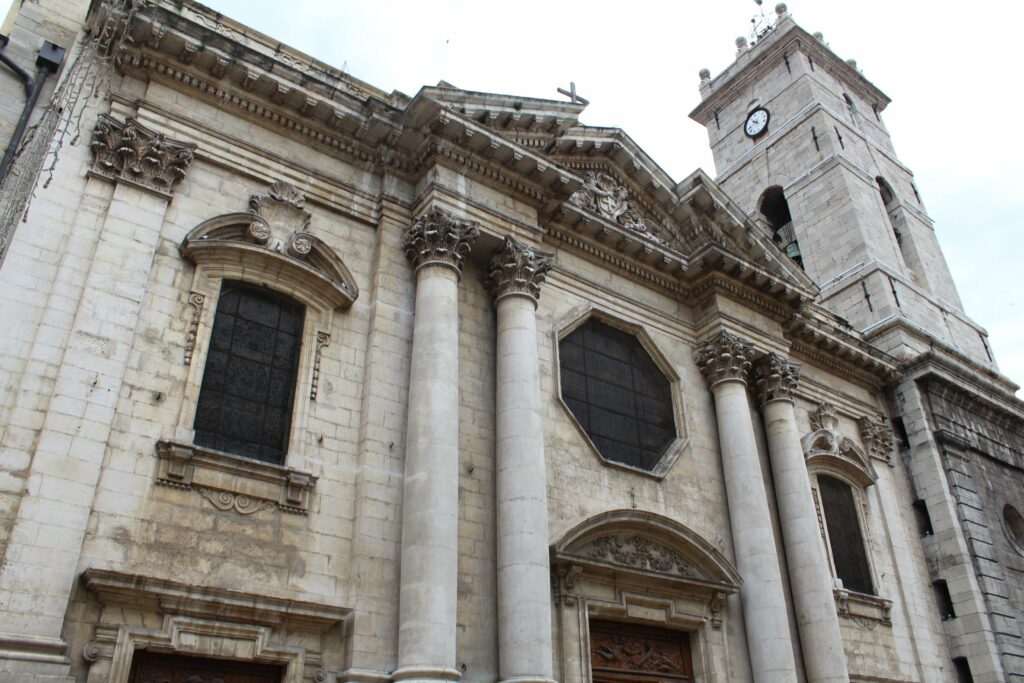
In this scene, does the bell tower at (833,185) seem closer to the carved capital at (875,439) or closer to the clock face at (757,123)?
the clock face at (757,123)

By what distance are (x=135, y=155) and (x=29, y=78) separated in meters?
2.05

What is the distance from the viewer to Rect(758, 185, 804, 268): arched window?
26031 millimetres

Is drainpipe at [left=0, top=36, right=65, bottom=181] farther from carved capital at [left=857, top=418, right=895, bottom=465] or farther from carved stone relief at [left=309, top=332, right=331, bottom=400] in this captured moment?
carved capital at [left=857, top=418, right=895, bottom=465]

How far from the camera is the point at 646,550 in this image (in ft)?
41.6

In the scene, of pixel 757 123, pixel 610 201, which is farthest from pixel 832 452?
pixel 757 123

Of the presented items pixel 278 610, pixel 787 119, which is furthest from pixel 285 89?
pixel 787 119

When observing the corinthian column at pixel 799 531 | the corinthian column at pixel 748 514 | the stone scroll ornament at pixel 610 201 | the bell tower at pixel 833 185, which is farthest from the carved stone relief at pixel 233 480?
the bell tower at pixel 833 185

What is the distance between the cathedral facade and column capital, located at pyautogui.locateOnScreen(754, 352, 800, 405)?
57 mm

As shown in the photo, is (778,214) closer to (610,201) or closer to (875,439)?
(875,439)

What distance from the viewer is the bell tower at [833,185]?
877 inches

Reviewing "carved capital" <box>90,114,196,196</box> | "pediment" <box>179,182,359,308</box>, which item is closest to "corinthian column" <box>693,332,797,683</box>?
"pediment" <box>179,182,359,308</box>

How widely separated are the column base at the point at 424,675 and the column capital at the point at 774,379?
9.04m

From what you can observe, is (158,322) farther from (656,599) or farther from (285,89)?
(656,599)

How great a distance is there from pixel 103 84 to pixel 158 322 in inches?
138
